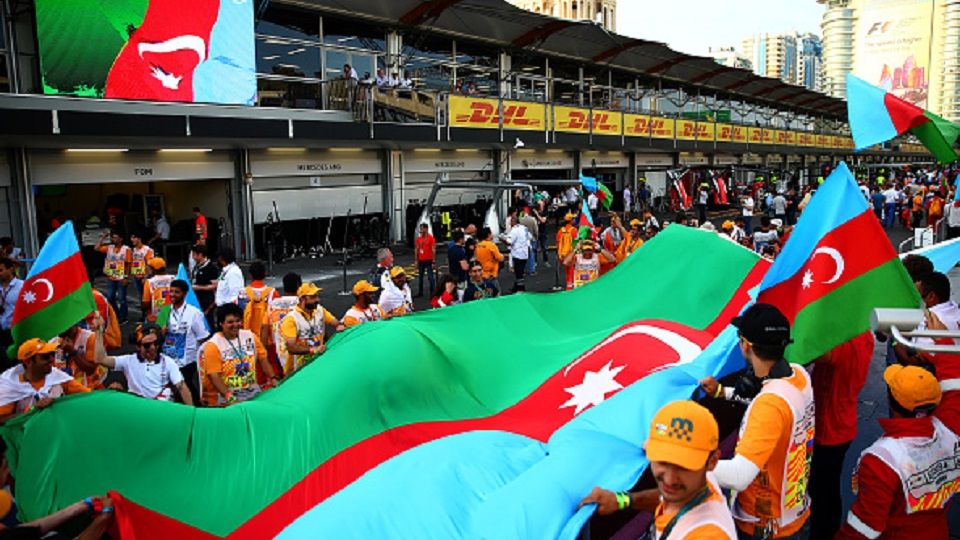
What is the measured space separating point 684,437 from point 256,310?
6.45m

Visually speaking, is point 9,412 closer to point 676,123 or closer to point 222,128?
point 222,128

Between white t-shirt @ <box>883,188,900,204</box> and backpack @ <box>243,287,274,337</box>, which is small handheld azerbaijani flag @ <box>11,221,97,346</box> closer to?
backpack @ <box>243,287,274,337</box>

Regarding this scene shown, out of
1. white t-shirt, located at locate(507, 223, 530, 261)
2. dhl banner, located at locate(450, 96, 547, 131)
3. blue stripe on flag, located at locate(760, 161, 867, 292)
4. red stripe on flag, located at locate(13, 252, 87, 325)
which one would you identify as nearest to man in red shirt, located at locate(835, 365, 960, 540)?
blue stripe on flag, located at locate(760, 161, 867, 292)

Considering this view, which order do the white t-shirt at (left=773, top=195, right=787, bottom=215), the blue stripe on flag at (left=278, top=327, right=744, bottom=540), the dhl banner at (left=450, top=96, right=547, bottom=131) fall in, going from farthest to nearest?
the white t-shirt at (left=773, top=195, right=787, bottom=215), the dhl banner at (left=450, top=96, right=547, bottom=131), the blue stripe on flag at (left=278, top=327, right=744, bottom=540)

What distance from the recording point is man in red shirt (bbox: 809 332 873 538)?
434 centimetres

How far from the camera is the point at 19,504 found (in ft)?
11.5

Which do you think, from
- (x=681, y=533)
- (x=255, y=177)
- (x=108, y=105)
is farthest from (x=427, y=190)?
(x=681, y=533)

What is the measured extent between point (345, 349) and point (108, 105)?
14981mm

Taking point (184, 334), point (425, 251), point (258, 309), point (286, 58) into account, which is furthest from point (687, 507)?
point (286, 58)

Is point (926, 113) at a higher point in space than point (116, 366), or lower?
higher

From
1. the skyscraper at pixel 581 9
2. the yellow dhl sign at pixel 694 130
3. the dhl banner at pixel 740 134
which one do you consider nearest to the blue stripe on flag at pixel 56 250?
the yellow dhl sign at pixel 694 130

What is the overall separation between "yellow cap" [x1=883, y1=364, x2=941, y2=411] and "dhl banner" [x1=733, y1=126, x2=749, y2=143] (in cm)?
4275

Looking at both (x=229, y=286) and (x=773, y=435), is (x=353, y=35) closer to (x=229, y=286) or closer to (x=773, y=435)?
(x=229, y=286)

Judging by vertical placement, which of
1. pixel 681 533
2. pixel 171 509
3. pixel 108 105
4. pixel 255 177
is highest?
pixel 108 105
